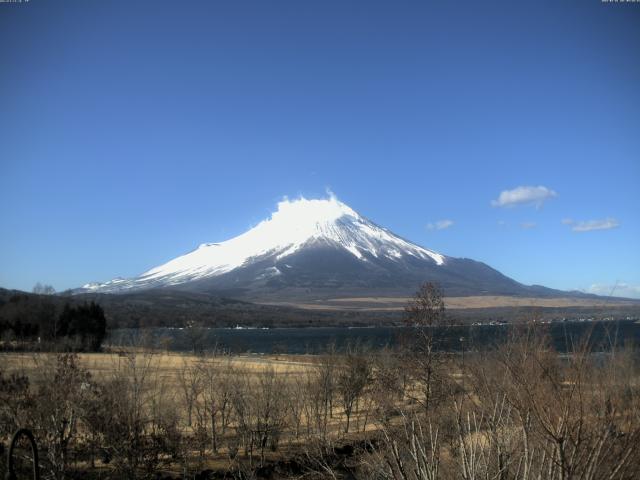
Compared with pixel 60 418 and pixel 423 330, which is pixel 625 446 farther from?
pixel 423 330

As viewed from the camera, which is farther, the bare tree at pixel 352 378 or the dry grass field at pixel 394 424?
the bare tree at pixel 352 378

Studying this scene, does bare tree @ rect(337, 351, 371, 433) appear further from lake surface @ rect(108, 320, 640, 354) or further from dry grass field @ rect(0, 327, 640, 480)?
lake surface @ rect(108, 320, 640, 354)

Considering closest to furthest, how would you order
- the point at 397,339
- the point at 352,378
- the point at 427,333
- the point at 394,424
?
the point at 394,424 < the point at 427,333 < the point at 397,339 < the point at 352,378

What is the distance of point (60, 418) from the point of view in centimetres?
1362

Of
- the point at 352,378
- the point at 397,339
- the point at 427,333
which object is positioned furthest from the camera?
the point at 352,378

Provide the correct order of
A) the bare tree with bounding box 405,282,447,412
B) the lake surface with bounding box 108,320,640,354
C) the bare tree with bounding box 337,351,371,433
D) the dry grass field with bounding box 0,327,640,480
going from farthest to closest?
1. the bare tree with bounding box 337,351,371,433
2. the bare tree with bounding box 405,282,447,412
3. the lake surface with bounding box 108,320,640,354
4. the dry grass field with bounding box 0,327,640,480

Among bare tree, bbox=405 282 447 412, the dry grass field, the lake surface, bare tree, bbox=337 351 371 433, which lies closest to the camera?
the dry grass field

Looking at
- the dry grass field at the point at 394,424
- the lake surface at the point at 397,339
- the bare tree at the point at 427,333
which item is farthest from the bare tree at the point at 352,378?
the bare tree at the point at 427,333

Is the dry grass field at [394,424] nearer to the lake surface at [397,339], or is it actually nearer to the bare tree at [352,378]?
the bare tree at [352,378]

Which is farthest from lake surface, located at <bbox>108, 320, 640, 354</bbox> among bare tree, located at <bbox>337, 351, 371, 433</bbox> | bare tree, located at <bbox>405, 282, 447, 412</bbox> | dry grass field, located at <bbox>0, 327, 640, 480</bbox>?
bare tree, located at <bbox>337, 351, 371, 433</bbox>

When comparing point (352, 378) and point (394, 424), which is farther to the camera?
point (352, 378)

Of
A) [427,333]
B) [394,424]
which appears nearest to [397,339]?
[427,333]

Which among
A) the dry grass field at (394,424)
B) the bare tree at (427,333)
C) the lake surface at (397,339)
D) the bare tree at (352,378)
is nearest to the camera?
the dry grass field at (394,424)

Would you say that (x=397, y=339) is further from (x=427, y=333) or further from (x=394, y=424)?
(x=394, y=424)
